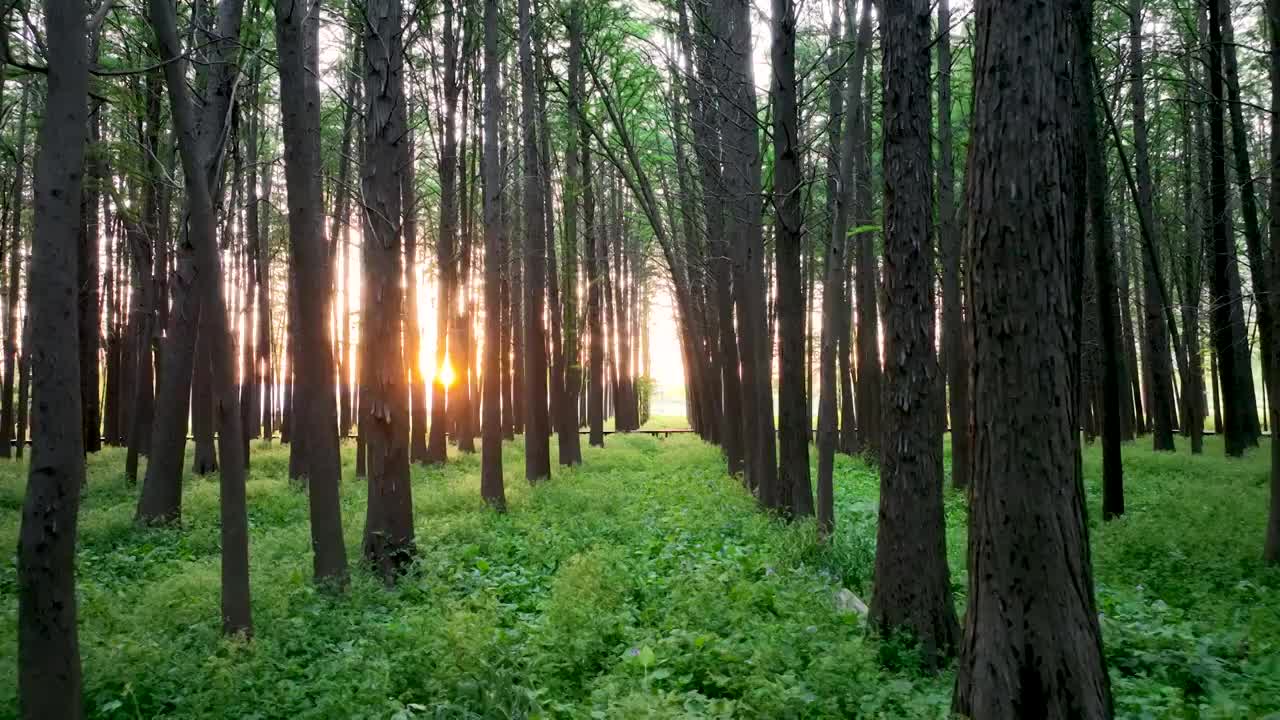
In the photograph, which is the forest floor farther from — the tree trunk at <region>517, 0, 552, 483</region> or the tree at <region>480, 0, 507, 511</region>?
the tree trunk at <region>517, 0, 552, 483</region>

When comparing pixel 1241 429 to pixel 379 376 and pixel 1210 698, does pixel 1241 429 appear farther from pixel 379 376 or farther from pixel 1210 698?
pixel 379 376

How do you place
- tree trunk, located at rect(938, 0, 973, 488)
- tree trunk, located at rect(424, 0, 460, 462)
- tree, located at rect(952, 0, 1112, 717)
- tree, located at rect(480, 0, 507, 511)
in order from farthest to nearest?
tree trunk, located at rect(424, 0, 460, 462) < tree trunk, located at rect(938, 0, 973, 488) < tree, located at rect(480, 0, 507, 511) < tree, located at rect(952, 0, 1112, 717)

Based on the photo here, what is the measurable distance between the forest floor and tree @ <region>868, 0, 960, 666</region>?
2.41 feet

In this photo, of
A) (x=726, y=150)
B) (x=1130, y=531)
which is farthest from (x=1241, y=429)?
(x=726, y=150)

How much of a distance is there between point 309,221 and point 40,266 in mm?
3590

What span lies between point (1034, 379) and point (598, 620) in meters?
3.89

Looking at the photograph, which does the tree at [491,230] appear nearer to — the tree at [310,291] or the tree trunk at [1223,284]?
the tree at [310,291]

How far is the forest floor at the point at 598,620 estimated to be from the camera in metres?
4.59

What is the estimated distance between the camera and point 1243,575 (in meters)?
7.91

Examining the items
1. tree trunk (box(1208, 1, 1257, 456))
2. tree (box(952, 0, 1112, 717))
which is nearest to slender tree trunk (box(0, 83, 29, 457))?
tree (box(952, 0, 1112, 717))

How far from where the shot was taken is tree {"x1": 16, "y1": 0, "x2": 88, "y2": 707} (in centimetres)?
398

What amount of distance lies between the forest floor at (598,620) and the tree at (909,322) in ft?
2.41

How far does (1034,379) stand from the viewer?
11.6 ft

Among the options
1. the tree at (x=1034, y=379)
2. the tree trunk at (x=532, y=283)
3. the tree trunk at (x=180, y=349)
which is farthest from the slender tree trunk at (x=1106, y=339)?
the tree trunk at (x=180, y=349)
